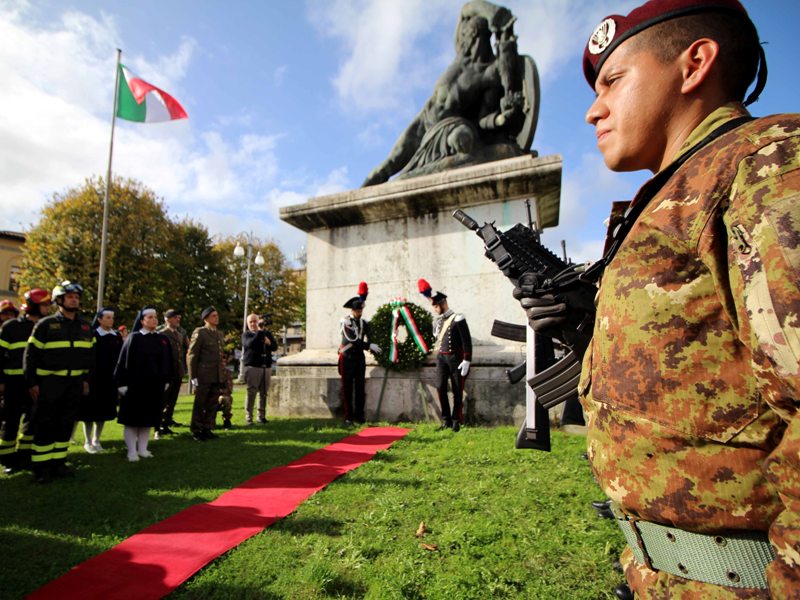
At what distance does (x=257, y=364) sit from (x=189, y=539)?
5618 mm

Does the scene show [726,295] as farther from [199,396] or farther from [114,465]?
[199,396]

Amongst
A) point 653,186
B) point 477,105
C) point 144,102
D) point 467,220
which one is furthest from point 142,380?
point 144,102

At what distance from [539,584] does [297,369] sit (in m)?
6.78

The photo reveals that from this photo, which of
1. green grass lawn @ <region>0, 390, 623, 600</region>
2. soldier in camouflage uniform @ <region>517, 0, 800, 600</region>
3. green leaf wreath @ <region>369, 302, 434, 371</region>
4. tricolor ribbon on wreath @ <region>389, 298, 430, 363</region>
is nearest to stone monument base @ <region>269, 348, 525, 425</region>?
green leaf wreath @ <region>369, 302, 434, 371</region>

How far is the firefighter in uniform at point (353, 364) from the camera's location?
25.7 ft

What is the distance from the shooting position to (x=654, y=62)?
1208mm

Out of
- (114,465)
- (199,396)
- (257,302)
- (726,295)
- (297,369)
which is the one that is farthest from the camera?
(257,302)

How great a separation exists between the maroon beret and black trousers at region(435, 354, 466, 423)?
613cm

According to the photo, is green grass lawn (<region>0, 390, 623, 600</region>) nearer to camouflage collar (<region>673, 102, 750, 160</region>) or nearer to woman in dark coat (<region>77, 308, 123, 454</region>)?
woman in dark coat (<region>77, 308, 123, 454</region>)

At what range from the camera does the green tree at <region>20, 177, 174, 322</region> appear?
76.6 feet

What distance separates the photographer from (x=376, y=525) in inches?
141

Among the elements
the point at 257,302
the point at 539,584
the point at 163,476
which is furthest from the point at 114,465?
the point at 257,302

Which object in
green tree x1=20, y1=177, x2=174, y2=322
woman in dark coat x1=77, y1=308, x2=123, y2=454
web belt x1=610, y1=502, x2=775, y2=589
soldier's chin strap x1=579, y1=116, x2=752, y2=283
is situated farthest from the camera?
green tree x1=20, y1=177, x2=174, y2=322

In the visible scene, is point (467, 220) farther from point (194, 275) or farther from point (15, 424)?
point (194, 275)
